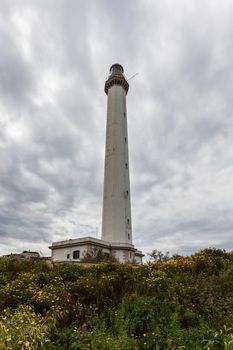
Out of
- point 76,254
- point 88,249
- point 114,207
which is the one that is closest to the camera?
point 88,249

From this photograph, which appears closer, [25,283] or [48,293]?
[48,293]

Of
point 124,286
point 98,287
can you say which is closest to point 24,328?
point 98,287

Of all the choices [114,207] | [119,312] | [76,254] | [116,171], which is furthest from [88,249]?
[119,312]

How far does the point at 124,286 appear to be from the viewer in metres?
7.50

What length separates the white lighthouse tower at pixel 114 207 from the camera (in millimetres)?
26281

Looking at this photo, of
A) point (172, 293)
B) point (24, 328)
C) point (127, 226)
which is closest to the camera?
point (24, 328)

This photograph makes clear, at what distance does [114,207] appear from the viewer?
28.5 metres

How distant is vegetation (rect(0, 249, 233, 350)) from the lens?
171 inches

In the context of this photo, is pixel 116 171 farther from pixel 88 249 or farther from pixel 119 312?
pixel 119 312

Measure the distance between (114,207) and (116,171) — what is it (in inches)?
174

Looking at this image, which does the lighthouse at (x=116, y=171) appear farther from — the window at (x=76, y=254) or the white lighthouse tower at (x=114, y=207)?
the window at (x=76, y=254)

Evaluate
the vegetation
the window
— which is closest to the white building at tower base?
the window

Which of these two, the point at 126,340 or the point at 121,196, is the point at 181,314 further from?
the point at 121,196

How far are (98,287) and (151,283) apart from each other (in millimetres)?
1576
